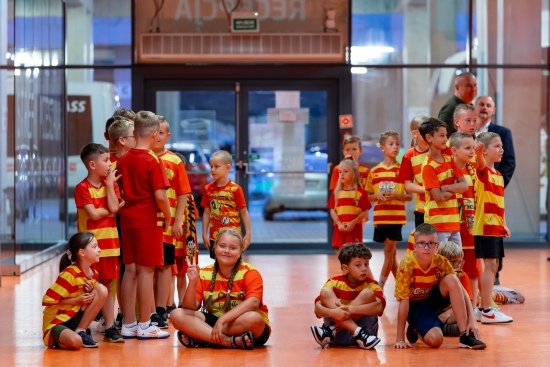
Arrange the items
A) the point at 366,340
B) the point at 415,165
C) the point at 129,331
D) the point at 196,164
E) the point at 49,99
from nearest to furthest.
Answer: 1. the point at 366,340
2. the point at 129,331
3. the point at 415,165
4. the point at 49,99
5. the point at 196,164

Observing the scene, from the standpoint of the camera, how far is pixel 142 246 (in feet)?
23.3

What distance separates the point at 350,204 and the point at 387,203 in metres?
0.35

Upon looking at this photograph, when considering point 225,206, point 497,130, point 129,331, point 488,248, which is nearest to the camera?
point 129,331

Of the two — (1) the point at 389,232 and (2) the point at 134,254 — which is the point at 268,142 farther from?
(2) the point at 134,254

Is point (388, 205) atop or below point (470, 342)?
atop

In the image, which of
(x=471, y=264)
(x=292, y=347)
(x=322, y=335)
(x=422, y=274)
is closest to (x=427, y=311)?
(x=422, y=274)

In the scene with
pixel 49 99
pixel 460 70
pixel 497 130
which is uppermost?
pixel 460 70

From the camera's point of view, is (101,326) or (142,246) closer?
(142,246)

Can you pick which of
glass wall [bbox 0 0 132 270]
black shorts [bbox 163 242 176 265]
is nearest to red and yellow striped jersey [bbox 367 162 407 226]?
black shorts [bbox 163 242 176 265]

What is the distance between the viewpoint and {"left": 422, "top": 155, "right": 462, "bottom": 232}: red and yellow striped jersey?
7559mm

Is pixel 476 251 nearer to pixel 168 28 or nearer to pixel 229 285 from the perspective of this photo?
pixel 229 285

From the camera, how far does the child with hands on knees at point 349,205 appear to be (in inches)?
373

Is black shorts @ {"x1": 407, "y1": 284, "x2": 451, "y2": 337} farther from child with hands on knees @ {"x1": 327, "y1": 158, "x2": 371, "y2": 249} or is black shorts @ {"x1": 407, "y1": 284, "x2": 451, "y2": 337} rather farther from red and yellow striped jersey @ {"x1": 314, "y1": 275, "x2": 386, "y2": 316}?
child with hands on knees @ {"x1": 327, "y1": 158, "x2": 371, "y2": 249}

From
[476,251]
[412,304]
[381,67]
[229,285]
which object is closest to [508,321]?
[476,251]
